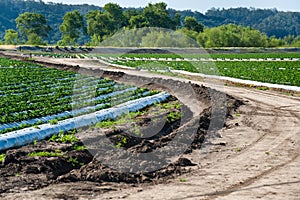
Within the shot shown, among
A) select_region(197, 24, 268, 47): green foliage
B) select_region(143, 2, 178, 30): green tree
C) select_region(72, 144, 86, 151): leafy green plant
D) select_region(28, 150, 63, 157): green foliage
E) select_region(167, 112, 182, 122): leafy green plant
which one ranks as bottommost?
select_region(72, 144, 86, 151): leafy green plant

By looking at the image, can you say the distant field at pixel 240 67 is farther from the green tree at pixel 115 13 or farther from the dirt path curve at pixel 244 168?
the green tree at pixel 115 13

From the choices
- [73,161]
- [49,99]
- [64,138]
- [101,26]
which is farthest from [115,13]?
[73,161]

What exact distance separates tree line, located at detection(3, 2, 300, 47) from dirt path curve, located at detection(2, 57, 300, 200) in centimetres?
8520

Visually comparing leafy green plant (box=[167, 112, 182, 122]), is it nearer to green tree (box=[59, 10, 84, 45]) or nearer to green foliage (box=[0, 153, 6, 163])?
green foliage (box=[0, 153, 6, 163])

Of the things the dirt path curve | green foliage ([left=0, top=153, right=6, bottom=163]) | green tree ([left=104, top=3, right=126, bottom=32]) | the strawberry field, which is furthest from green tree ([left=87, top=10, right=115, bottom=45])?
green foliage ([left=0, top=153, right=6, bottom=163])

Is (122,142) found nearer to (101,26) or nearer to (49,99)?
(49,99)

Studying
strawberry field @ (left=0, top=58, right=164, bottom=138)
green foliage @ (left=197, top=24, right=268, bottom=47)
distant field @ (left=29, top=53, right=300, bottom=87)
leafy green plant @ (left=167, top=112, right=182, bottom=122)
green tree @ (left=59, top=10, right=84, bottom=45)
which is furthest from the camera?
green tree @ (left=59, top=10, right=84, bottom=45)

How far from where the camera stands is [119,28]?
118 metres

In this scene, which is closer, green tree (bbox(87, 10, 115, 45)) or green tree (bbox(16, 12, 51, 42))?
green tree (bbox(87, 10, 115, 45))

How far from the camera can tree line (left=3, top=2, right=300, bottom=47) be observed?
10088 centimetres

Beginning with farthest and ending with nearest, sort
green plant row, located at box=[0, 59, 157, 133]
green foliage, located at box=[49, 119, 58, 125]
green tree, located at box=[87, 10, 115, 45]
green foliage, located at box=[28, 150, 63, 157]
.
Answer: green tree, located at box=[87, 10, 115, 45] → green plant row, located at box=[0, 59, 157, 133] → green foliage, located at box=[49, 119, 58, 125] → green foliage, located at box=[28, 150, 63, 157]

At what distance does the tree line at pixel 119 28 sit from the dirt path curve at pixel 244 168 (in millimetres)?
85198

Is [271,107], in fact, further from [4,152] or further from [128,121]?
[4,152]

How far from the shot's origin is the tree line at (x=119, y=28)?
10088 centimetres
